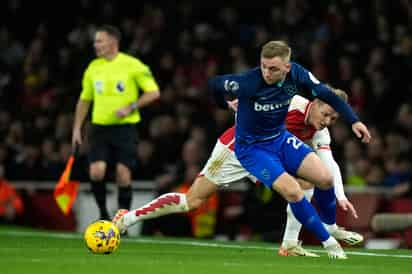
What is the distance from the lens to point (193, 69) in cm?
1978

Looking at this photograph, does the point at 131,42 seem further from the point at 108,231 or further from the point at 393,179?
the point at 108,231

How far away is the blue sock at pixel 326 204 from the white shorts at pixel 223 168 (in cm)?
68

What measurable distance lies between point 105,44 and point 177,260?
475 centimetres

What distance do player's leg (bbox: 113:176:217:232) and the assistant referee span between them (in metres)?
2.36

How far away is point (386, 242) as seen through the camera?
50.2ft

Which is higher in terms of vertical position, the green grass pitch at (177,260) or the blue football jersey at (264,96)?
the blue football jersey at (264,96)

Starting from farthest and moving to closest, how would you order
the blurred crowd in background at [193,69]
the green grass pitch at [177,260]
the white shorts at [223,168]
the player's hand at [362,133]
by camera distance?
the blurred crowd in background at [193,69]
the white shorts at [223,168]
the player's hand at [362,133]
the green grass pitch at [177,260]

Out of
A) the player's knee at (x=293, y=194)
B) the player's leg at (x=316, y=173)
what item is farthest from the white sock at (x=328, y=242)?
the player's leg at (x=316, y=173)

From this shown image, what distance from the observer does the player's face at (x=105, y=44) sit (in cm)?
1445

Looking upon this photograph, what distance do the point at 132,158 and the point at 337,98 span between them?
14.9ft

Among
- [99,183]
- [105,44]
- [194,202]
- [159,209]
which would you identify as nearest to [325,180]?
[194,202]

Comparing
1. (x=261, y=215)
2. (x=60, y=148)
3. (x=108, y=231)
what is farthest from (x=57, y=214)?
(x=108, y=231)

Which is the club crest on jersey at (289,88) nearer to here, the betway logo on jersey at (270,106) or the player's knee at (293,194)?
the betway logo on jersey at (270,106)

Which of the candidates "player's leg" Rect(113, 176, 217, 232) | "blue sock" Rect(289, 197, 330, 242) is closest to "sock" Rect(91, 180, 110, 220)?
"player's leg" Rect(113, 176, 217, 232)
